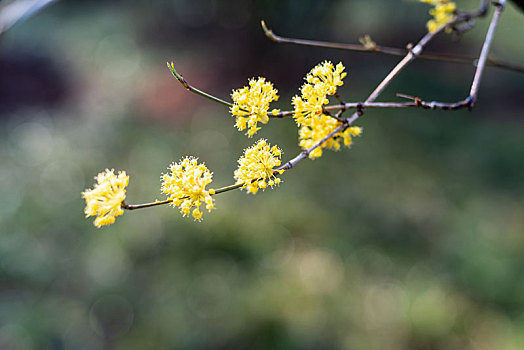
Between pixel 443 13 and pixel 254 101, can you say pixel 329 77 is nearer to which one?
pixel 254 101

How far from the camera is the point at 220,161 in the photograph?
4.69 meters

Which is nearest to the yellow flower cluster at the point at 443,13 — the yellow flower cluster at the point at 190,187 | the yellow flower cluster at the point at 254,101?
the yellow flower cluster at the point at 254,101

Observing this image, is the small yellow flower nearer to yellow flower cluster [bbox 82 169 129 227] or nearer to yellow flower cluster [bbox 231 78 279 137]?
yellow flower cluster [bbox 231 78 279 137]

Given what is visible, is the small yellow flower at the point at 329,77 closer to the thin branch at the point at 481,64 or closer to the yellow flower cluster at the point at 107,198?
the thin branch at the point at 481,64

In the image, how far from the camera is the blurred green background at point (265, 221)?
2.99m

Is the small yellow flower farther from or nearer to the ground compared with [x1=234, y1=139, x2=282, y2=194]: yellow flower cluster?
farther from the ground

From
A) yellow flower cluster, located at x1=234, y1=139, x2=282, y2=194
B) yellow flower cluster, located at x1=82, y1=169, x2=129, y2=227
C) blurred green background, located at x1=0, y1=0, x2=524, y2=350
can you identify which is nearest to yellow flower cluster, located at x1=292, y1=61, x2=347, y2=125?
yellow flower cluster, located at x1=234, y1=139, x2=282, y2=194

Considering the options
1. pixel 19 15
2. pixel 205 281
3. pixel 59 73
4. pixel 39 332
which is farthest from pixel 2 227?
pixel 59 73

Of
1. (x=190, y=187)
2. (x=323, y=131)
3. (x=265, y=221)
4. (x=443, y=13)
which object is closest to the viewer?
(x=190, y=187)

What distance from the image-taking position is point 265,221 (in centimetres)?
381

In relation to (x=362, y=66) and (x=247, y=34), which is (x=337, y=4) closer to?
(x=362, y=66)

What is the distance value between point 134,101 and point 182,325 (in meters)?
3.92

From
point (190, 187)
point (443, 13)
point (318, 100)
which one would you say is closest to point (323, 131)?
point (318, 100)

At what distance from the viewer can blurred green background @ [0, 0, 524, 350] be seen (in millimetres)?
2986
